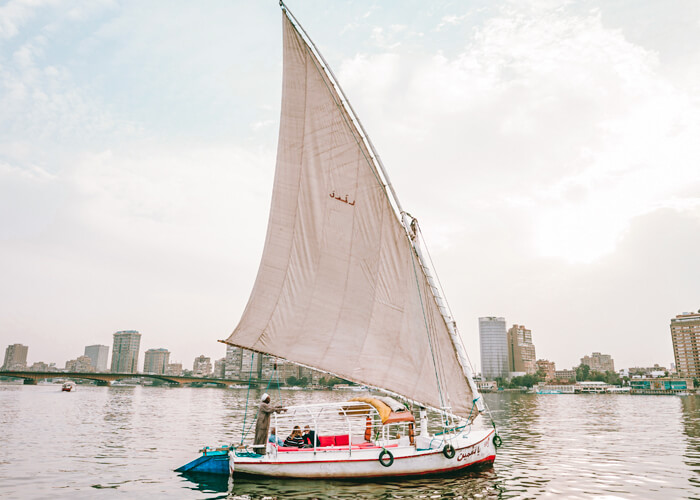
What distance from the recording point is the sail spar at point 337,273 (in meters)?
18.2

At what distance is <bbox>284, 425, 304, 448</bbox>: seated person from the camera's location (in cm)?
1770

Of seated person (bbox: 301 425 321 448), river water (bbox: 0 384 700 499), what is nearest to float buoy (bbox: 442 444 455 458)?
river water (bbox: 0 384 700 499)

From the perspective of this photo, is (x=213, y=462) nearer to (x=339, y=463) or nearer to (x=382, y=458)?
(x=339, y=463)

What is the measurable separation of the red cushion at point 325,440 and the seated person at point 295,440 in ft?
2.64

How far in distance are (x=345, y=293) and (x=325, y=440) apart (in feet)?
18.6

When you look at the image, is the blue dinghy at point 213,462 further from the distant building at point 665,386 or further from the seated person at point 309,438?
the distant building at point 665,386

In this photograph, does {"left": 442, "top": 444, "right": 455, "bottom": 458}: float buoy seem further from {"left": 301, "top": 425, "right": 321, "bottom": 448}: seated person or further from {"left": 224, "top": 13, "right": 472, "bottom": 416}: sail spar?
{"left": 301, "top": 425, "right": 321, "bottom": 448}: seated person

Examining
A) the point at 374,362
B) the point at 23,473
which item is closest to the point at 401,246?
the point at 374,362

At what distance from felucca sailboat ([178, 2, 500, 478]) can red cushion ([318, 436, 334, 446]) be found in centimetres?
4

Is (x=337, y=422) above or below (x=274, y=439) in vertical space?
above

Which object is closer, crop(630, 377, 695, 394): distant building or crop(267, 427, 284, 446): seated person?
crop(267, 427, 284, 446): seated person

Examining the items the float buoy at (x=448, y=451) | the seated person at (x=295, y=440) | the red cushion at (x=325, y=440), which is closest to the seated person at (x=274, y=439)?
the seated person at (x=295, y=440)

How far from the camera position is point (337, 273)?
18500 mm

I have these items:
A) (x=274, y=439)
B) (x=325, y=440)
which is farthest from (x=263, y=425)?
(x=325, y=440)
